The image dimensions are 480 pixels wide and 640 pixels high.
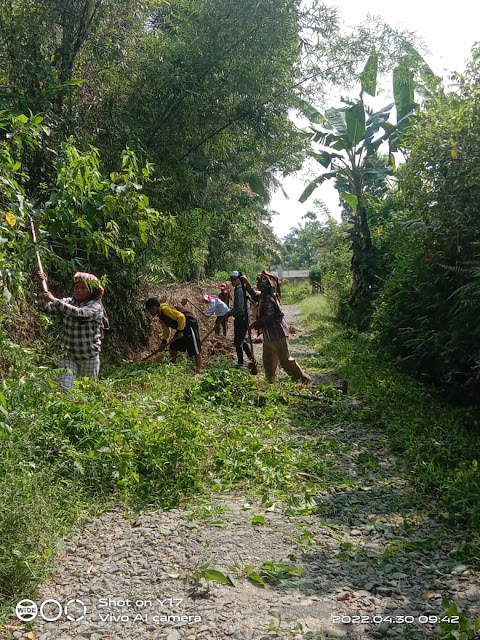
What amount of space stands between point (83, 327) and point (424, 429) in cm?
391

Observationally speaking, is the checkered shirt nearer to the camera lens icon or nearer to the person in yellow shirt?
the person in yellow shirt

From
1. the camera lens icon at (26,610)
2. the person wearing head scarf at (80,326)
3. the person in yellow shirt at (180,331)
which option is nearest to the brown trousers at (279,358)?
the person in yellow shirt at (180,331)

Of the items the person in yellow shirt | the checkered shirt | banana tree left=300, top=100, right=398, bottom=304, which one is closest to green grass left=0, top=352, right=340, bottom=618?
the checkered shirt

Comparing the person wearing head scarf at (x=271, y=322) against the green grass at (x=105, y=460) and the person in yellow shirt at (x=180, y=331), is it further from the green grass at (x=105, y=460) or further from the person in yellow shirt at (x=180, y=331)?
the green grass at (x=105, y=460)

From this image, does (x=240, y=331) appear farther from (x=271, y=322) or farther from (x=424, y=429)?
(x=424, y=429)

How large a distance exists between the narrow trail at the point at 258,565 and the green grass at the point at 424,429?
0.22m

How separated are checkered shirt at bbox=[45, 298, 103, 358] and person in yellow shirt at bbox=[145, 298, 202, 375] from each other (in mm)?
2473

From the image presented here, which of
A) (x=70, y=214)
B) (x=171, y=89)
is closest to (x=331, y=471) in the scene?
(x=70, y=214)

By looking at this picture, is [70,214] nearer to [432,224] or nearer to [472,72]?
[432,224]

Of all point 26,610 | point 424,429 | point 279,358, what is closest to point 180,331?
point 279,358

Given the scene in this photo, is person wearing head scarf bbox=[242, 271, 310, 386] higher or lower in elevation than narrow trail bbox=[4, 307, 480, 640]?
higher

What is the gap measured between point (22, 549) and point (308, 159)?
14299 millimetres

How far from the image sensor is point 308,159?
1556 centimetres

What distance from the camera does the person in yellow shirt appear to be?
830 cm
